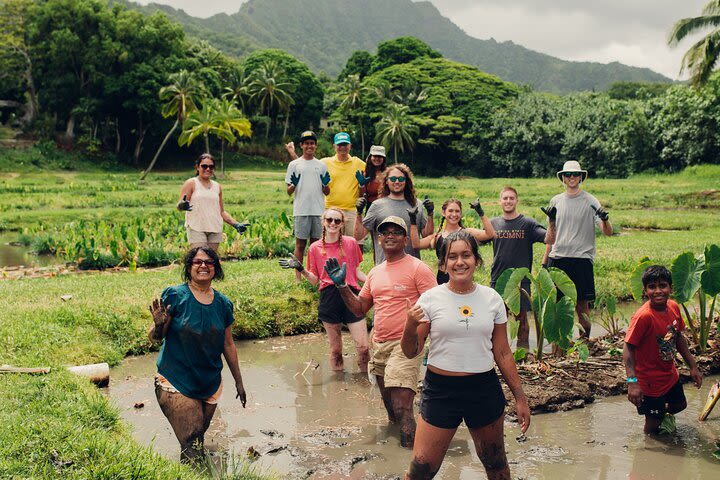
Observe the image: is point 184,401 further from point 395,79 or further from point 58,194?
point 395,79

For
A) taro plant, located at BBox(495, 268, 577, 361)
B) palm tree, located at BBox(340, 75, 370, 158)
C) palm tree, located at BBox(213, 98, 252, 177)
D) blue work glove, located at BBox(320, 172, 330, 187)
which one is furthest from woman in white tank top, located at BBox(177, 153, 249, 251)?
palm tree, located at BBox(340, 75, 370, 158)

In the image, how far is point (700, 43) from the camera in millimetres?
26391

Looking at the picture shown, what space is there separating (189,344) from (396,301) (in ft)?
5.29

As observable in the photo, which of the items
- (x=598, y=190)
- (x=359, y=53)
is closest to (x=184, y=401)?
(x=598, y=190)

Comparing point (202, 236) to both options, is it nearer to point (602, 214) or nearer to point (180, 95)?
point (602, 214)

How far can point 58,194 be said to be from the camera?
2831 centimetres

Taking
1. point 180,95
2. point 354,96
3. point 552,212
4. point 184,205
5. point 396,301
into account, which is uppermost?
point 354,96

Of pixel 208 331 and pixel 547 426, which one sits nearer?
pixel 208 331

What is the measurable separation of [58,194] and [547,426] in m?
26.3

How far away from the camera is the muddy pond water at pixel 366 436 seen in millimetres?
5195

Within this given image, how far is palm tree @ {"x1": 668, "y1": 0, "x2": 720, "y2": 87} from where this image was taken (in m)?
26.1

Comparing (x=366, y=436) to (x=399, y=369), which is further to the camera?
(x=366, y=436)

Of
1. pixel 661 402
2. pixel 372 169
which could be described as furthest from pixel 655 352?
pixel 372 169

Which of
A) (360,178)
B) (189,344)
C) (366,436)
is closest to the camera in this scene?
(189,344)
